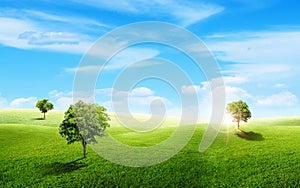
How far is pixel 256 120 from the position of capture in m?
111

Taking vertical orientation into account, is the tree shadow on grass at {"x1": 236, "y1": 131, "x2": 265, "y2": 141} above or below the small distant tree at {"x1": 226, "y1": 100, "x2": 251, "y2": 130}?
below

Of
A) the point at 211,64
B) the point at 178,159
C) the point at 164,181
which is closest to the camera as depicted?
the point at 211,64

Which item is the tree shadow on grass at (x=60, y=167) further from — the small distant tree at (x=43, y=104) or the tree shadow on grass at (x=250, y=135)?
the small distant tree at (x=43, y=104)

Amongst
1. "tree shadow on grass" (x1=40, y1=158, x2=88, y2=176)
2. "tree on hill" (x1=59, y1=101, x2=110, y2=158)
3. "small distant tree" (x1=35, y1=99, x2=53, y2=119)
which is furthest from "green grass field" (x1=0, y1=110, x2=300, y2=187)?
"small distant tree" (x1=35, y1=99, x2=53, y2=119)

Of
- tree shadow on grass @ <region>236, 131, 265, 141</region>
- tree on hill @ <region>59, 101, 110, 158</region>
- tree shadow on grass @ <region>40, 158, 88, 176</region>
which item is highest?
tree on hill @ <region>59, 101, 110, 158</region>

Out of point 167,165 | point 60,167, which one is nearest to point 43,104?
point 60,167

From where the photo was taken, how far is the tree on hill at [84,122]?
139 feet

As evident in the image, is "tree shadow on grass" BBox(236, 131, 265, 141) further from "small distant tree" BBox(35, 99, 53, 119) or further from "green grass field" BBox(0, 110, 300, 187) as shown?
"small distant tree" BBox(35, 99, 53, 119)

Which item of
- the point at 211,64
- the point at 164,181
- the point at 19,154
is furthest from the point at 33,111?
the point at 211,64

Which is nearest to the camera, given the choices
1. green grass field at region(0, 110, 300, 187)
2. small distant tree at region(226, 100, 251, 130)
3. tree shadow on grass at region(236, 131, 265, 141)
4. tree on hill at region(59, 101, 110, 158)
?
green grass field at region(0, 110, 300, 187)

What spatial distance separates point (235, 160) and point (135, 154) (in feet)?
45.8

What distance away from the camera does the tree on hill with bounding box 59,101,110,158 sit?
4238cm

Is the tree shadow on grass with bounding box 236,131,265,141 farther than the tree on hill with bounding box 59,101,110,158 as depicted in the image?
Yes

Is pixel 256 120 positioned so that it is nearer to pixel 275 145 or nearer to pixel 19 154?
pixel 275 145
